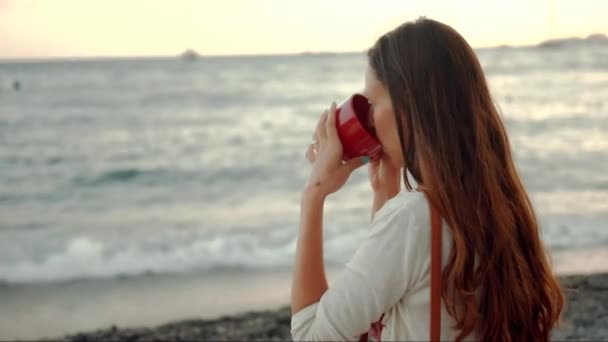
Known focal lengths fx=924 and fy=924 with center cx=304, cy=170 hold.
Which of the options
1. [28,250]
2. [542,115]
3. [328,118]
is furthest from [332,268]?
[542,115]

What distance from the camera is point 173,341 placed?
550cm

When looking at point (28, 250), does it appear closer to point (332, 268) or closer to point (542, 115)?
point (332, 268)

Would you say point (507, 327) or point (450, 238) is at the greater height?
point (450, 238)

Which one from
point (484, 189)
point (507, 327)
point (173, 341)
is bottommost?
point (173, 341)

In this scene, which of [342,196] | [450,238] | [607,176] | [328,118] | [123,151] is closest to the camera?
[450,238]

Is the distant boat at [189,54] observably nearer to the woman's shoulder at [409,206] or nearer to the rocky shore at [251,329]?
the rocky shore at [251,329]

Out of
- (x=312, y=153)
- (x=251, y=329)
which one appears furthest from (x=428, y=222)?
(x=251, y=329)

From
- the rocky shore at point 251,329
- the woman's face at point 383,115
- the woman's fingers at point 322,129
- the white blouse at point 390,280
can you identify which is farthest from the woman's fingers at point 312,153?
the rocky shore at point 251,329

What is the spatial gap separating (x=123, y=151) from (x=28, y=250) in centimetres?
715

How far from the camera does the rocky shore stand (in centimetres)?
542

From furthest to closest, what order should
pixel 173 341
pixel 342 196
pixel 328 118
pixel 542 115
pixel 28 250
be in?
1. pixel 542 115
2. pixel 342 196
3. pixel 28 250
4. pixel 173 341
5. pixel 328 118

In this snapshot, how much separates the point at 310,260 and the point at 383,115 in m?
0.29

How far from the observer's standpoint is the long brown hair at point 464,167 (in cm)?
157

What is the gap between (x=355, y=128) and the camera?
1674mm
